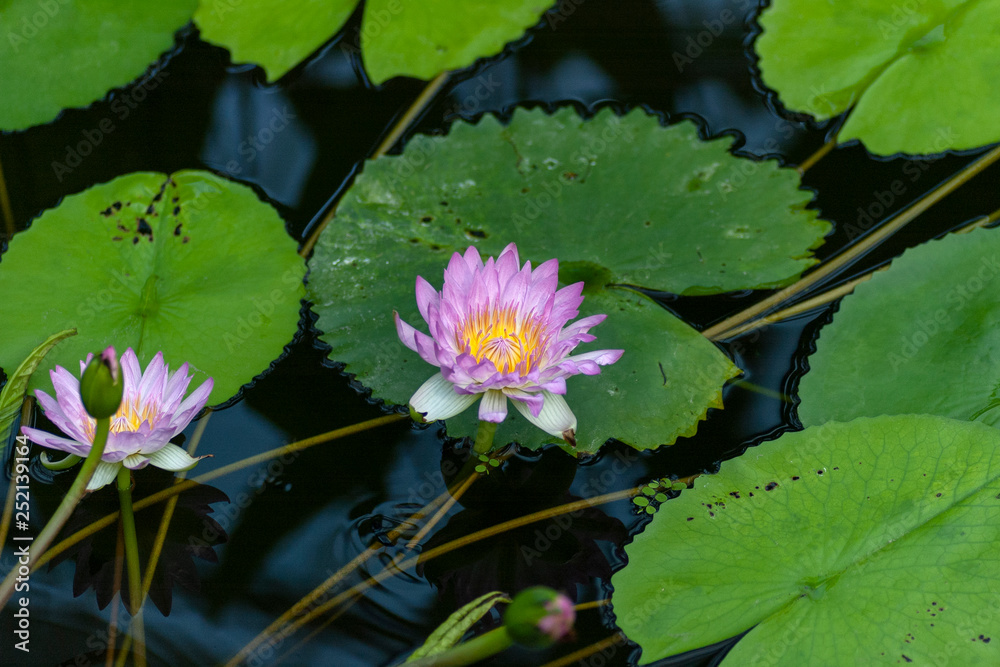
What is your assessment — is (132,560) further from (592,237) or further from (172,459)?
(592,237)

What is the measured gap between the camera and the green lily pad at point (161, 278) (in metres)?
2.36

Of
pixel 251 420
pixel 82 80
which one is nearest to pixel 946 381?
pixel 251 420

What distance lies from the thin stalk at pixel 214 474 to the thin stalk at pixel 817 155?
1825 mm

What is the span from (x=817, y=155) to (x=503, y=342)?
5.73 ft

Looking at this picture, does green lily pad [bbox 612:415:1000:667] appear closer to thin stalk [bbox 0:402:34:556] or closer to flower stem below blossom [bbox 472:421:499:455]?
flower stem below blossom [bbox 472:421:499:455]

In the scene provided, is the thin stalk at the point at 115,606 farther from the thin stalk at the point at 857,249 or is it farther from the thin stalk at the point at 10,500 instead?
the thin stalk at the point at 857,249

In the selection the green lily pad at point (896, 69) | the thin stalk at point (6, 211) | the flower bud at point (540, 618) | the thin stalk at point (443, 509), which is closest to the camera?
the flower bud at point (540, 618)

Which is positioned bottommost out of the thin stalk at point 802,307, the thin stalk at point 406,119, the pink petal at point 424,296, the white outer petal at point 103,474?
the white outer petal at point 103,474

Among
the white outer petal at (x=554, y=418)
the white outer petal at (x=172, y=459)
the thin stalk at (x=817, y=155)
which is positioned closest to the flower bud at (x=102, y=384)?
the white outer petal at (x=172, y=459)

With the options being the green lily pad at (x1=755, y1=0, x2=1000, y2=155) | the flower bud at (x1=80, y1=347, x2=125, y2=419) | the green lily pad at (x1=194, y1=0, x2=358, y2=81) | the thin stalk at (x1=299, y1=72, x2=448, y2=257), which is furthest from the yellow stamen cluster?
the green lily pad at (x1=194, y1=0, x2=358, y2=81)

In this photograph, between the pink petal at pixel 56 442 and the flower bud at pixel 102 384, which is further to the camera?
the pink petal at pixel 56 442

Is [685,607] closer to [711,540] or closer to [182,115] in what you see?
[711,540]

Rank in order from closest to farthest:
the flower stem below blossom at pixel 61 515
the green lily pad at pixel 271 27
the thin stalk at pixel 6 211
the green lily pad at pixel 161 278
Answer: the flower stem below blossom at pixel 61 515 < the green lily pad at pixel 161 278 < the thin stalk at pixel 6 211 < the green lily pad at pixel 271 27

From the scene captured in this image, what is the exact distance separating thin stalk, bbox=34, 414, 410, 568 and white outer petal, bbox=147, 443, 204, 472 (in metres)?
0.17
